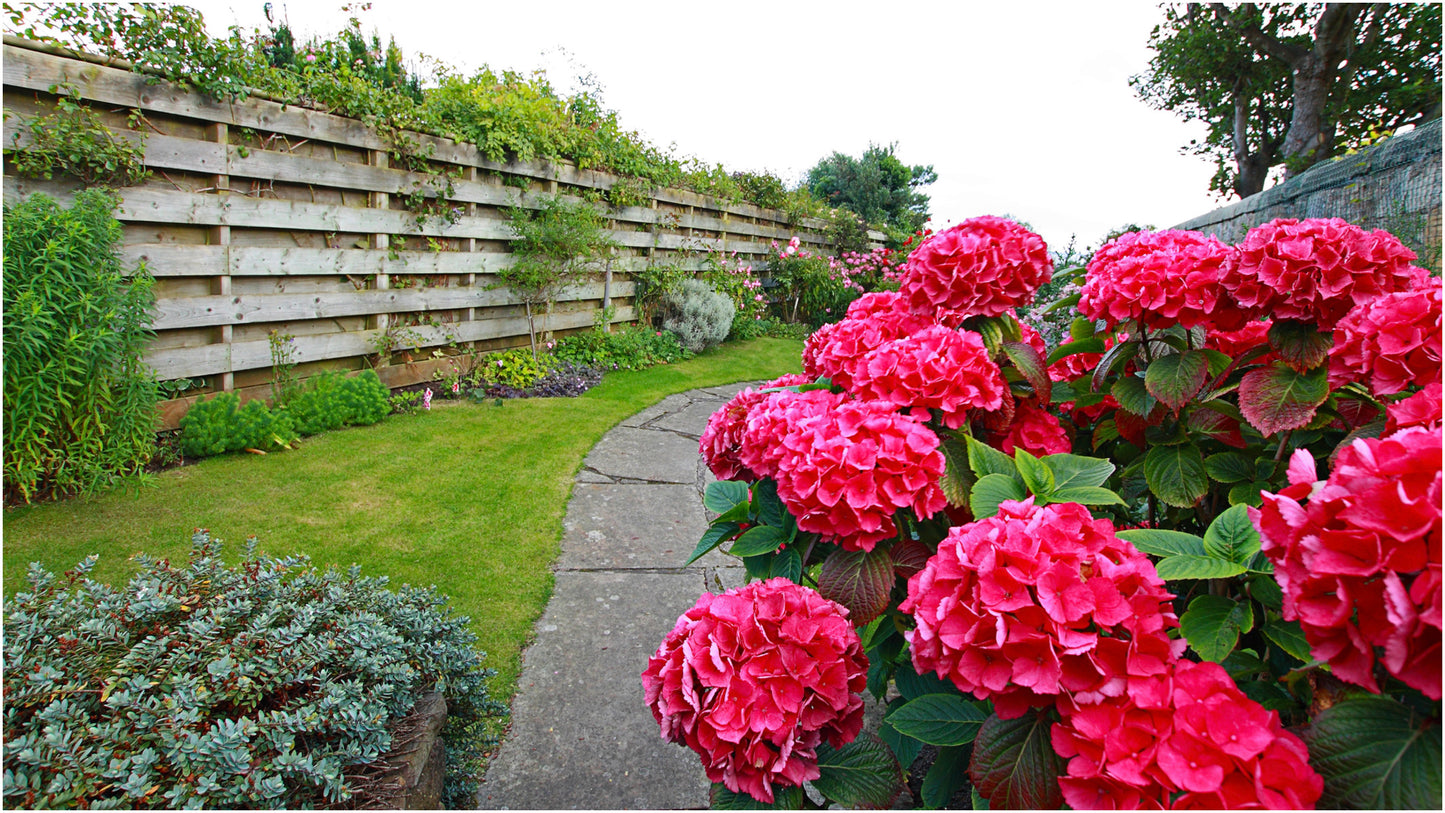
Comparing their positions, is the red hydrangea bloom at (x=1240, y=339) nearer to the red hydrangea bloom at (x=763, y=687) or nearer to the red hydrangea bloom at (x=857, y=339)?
the red hydrangea bloom at (x=857, y=339)

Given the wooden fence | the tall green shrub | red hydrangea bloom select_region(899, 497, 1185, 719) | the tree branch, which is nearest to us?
red hydrangea bloom select_region(899, 497, 1185, 719)

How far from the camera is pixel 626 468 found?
430cm

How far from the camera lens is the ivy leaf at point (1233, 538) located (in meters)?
0.93

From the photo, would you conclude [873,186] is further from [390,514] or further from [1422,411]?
[1422,411]

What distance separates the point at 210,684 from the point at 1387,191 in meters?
6.76

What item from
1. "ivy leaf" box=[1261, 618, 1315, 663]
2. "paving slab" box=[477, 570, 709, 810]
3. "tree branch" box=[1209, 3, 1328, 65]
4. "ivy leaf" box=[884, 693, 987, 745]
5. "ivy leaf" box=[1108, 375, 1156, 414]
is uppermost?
"tree branch" box=[1209, 3, 1328, 65]

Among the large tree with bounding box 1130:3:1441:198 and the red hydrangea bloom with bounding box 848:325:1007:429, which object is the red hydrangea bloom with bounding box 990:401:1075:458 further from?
the large tree with bounding box 1130:3:1441:198

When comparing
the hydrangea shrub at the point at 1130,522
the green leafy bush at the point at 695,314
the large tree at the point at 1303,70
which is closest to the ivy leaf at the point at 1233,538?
the hydrangea shrub at the point at 1130,522

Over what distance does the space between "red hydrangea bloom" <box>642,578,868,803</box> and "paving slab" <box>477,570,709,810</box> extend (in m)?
0.84

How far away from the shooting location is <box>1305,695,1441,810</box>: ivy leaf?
0.65 metres

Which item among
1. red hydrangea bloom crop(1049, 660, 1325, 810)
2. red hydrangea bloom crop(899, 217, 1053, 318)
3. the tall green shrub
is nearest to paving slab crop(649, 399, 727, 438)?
the tall green shrub

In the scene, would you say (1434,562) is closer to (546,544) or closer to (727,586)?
(727,586)

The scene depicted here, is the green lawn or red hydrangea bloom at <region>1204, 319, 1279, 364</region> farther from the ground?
red hydrangea bloom at <region>1204, 319, 1279, 364</region>

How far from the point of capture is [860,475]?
112 cm
